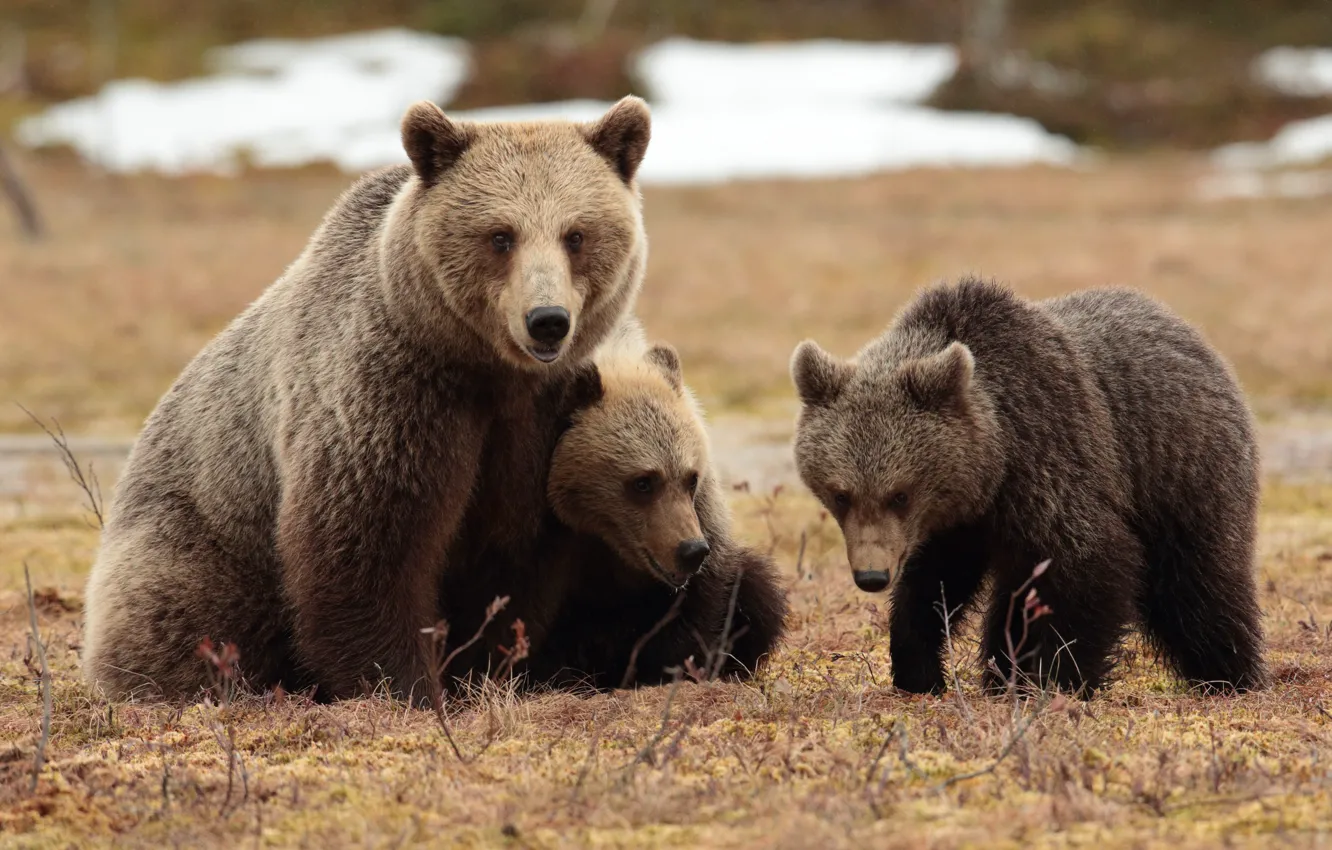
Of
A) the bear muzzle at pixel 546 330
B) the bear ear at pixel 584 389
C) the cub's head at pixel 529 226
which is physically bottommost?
the bear ear at pixel 584 389

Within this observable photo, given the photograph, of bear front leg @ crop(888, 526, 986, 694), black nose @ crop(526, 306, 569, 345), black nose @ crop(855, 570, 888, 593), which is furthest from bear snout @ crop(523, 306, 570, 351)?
bear front leg @ crop(888, 526, 986, 694)

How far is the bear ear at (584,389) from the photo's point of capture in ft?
21.2

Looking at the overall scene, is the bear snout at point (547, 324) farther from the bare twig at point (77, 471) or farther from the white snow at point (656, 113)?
the white snow at point (656, 113)

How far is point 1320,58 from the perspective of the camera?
54938mm

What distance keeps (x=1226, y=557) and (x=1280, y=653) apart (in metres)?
0.89

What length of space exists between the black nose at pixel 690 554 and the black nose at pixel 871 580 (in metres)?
0.71

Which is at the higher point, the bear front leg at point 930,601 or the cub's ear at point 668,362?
the cub's ear at point 668,362

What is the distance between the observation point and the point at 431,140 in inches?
235

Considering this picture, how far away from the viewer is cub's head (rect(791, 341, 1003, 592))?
5957mm

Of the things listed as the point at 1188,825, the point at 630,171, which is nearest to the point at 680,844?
the point at 1188,825

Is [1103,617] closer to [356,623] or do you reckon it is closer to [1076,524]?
[1076,524]

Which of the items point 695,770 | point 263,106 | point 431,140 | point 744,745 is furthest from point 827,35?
point 695,770

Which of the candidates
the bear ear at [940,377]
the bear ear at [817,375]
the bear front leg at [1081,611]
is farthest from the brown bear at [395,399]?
the bear front leg at [1081,611]

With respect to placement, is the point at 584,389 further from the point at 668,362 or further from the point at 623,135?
the point at 623,135
